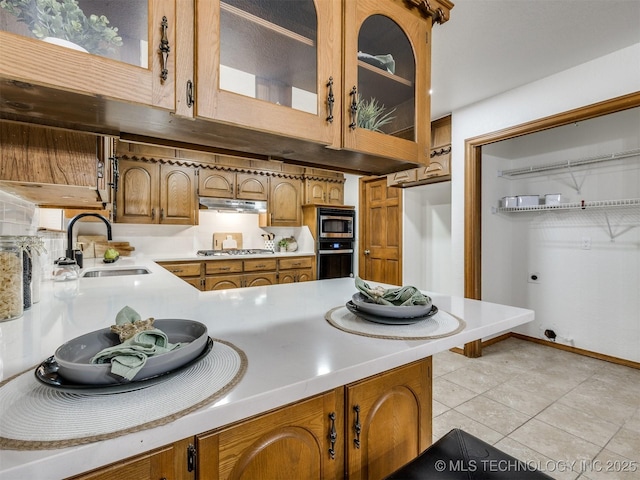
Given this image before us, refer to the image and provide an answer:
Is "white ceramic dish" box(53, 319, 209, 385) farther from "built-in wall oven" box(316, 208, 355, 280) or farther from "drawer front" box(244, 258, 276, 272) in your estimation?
"built-in wall oven" box(316, 208, 355, 280)

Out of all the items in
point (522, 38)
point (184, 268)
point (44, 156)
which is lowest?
point (184, 268)

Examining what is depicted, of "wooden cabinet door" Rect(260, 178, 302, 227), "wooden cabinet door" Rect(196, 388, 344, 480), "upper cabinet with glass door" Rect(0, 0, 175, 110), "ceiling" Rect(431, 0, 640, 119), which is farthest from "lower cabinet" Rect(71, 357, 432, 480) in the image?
"wooden cabinet door" Rect(260, 178, 302, 227)

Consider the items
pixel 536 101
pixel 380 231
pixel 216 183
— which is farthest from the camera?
pixel 380 231

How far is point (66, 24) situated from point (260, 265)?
3555mm

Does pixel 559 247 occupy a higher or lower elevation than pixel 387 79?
lower

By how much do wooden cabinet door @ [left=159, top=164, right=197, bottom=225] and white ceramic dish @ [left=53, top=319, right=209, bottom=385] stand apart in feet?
10.8

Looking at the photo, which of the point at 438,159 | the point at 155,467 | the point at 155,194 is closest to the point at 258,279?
the point at 155,194

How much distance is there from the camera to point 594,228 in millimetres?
2994

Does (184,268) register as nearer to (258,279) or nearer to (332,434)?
(258,279)

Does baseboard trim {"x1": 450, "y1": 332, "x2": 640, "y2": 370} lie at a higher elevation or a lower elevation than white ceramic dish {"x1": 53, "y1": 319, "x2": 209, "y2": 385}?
lower

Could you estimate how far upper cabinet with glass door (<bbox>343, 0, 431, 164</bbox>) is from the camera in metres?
0.95

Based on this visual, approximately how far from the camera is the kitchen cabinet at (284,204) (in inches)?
175

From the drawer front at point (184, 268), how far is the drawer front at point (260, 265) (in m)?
0.59

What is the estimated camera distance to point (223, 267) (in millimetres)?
3783
